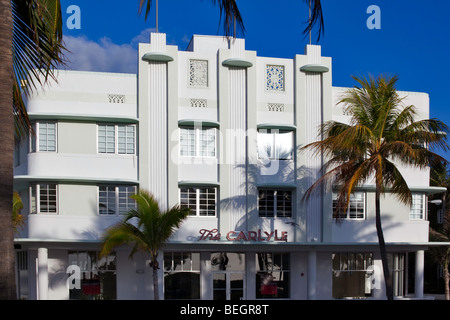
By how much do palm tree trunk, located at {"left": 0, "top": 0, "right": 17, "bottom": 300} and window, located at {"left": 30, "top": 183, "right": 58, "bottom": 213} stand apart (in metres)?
20.2

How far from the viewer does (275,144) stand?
28.5m

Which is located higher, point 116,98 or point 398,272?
point 116,98

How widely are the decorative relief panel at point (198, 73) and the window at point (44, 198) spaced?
8133mm

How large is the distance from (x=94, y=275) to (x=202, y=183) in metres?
6.63

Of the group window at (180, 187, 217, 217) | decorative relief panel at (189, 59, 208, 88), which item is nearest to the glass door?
window at (180, 187, 217, 217)

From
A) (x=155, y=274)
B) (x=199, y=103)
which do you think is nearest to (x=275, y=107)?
(x=199, y=103)

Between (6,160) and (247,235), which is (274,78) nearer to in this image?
A: (247,235)

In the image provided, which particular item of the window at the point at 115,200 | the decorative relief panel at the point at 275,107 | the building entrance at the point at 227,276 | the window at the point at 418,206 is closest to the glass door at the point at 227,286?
the building entrance at the point at 227,276

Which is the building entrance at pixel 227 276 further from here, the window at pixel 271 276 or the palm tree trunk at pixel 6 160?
the palm tree trunk at pixel 6 160

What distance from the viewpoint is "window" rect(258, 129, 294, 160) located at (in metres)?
28.3

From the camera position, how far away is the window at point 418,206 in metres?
30.2
